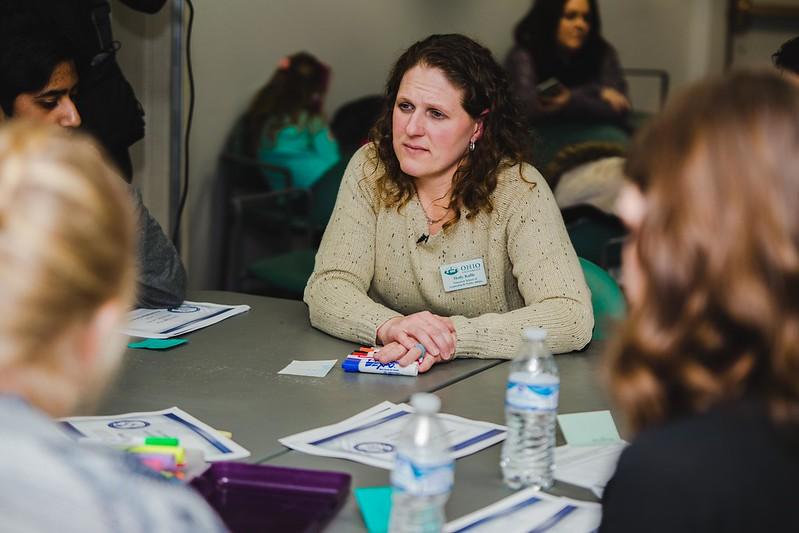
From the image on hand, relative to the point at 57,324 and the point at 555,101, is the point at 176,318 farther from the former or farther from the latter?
the point at 555,101

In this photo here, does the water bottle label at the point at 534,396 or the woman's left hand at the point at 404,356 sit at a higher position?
the water bottle label at the point at 534,396

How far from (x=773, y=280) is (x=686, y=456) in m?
0.18

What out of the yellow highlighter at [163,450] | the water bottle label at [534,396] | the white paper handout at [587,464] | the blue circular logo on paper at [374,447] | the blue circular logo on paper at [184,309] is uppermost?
the water bottle label at [534,396]

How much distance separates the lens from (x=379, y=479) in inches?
54.6

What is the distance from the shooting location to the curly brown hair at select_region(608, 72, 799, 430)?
845 millimetres

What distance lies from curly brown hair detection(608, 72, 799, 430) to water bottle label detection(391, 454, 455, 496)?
0.28 m

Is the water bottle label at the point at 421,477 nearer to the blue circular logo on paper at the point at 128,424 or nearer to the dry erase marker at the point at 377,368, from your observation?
the blue circular logo on paper at the point at 128,424

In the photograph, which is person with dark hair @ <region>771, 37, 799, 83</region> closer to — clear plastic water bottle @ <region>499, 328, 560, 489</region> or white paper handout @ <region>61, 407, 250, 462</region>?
clear plastic water bottle @ <region>499, 328, 560, 489</region>

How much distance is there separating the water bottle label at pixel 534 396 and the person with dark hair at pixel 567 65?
13.7ft

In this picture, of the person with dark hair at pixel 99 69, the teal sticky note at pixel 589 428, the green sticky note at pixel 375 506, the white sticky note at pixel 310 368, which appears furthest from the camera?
the person with dark hair at pixel 99 69

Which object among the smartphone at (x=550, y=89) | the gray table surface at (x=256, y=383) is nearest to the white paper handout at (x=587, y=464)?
the gray table surface at (x=256, y=383)

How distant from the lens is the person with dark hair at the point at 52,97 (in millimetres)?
2357

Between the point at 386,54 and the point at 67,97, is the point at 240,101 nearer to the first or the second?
the point at 386,54

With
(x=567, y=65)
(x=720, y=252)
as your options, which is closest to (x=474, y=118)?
(x=720, y=252)
